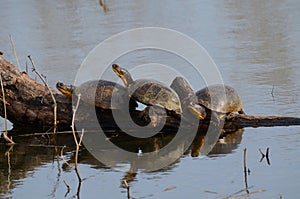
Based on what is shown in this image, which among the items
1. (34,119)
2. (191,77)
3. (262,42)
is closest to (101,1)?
(262,42)

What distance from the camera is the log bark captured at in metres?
7.57

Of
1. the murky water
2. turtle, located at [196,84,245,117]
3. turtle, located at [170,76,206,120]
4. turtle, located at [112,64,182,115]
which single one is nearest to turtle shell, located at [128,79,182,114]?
turtle, located at [112,64,182,115]

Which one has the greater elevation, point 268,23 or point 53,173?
point 268,23

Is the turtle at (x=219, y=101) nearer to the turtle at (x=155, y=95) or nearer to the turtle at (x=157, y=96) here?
the turtle at (x=157, y=96)

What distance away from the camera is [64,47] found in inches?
458

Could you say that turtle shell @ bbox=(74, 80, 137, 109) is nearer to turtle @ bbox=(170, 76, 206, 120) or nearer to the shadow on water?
the shadow on water

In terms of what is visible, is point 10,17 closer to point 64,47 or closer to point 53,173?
point 64,47

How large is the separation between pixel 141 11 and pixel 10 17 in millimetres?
2350

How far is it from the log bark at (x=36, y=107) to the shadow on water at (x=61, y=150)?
0.15 meters

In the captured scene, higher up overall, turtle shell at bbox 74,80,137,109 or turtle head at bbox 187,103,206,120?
turtle shell at bbox 74,80,137,109

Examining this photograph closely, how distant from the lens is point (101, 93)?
7574 mm

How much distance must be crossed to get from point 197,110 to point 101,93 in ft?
3.19

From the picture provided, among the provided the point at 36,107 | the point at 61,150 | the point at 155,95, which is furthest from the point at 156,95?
the point at 36,107

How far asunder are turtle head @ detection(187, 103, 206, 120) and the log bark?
0.11m
